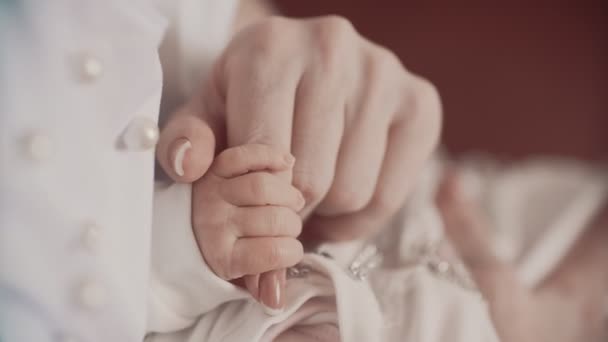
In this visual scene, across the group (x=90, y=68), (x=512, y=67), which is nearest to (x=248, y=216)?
(x=90, y=68)

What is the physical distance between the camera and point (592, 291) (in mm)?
717

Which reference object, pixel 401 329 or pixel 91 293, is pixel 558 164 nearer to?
pixel 401 329

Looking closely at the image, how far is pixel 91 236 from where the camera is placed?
0.36 m

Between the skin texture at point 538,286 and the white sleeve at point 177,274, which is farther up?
the white sleeve at point 177,274

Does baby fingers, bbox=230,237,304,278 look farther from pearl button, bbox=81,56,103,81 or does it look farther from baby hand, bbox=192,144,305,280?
pearl button, bbox=81,56,103,81

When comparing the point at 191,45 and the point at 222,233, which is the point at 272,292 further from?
the point at 191,45

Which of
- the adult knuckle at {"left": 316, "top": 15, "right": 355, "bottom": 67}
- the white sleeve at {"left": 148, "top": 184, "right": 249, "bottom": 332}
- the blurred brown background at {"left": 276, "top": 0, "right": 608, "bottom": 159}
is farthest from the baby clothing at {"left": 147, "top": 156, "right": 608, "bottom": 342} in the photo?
the blurred brown background at {"left": 276, "top": 0, "right": 608, "bottom": 159}

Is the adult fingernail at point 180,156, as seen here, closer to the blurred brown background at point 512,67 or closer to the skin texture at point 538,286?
the skin texture at point 538,286

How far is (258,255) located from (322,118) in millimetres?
94

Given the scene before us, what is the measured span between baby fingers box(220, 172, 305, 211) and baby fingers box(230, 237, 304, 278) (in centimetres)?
2

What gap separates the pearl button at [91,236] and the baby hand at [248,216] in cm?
6

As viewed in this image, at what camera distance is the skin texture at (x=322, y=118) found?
40 cm

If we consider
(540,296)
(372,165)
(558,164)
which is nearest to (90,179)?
(372,165)

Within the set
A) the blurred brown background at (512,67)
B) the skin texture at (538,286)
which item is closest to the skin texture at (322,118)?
the skin texture at (538,286)
